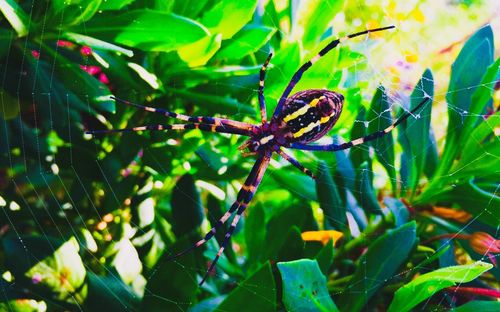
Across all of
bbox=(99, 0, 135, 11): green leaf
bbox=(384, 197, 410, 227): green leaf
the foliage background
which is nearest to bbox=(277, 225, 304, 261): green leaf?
the foliage background

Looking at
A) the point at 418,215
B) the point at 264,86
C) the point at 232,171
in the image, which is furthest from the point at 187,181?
the point at 418,215

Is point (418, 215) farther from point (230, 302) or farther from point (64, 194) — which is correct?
point (64, 194)

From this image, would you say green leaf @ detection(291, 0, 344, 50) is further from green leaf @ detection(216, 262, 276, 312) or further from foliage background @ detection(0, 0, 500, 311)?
green leaf @ detection(216, 262, 276, 312)

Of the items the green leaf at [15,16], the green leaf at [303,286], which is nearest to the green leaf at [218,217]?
the green leaf at [303,286]

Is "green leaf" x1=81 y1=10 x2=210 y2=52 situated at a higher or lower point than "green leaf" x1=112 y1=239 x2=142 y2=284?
higher

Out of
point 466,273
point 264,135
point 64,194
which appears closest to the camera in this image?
point 466,273

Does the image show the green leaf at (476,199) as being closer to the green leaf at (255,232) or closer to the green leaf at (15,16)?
the green leaf at (255,232)
